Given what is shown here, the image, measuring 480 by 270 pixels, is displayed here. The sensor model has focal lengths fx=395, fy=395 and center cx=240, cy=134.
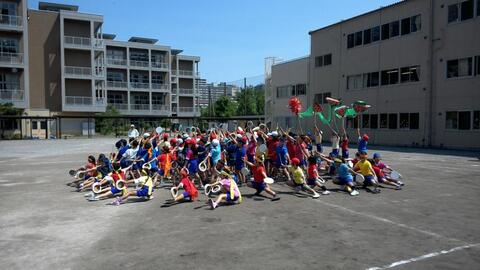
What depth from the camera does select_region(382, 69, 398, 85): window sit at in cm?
3269

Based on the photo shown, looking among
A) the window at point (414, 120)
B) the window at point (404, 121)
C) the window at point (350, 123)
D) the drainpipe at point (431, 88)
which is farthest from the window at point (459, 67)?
the window at point (350, 123)

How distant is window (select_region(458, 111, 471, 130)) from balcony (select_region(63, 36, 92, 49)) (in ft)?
153

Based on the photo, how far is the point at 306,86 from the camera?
143 feet

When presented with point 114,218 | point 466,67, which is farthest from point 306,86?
point 114,218

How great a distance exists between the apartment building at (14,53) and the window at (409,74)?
1659 inches

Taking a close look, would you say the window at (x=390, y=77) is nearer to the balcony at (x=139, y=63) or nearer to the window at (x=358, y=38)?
the window at (x=358, y=38)

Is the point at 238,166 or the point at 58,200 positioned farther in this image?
the point at 238,166

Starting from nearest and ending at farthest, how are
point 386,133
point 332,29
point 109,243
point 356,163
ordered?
point 109,243 → point 356,163 → point 386,133 → point 332,29

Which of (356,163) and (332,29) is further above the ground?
(332,29)

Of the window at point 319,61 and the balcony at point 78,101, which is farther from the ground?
the window at point 319,61

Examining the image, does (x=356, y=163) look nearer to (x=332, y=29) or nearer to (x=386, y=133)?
(x=386, y=133)

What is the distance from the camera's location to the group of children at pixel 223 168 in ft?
35.7

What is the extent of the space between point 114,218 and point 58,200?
9.70 ft

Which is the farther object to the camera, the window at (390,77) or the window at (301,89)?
the window at (301,89)
